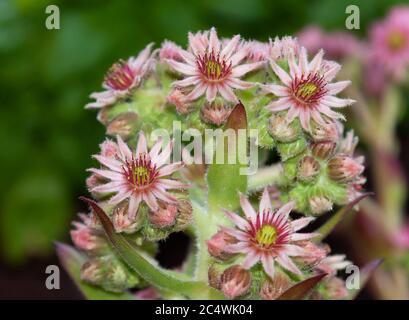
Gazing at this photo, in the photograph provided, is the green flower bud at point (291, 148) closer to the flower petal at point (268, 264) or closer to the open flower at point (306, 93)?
the open flower at point (306, 93)

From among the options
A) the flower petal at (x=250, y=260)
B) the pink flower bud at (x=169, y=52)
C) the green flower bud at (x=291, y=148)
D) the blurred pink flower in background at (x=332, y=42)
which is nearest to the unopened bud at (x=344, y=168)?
the green flower bud at (x=291, y=148)

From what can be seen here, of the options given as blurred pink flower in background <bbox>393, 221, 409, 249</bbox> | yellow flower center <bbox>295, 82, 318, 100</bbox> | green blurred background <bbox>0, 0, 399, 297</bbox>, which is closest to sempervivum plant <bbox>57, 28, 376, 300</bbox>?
yellow flower center <bbox>295, 82, 318, 100</bbox>

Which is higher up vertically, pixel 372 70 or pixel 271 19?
pixel 271 19

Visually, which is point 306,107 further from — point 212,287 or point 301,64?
point 212,287

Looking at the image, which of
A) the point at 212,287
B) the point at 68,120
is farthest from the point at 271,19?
the point at 212,287

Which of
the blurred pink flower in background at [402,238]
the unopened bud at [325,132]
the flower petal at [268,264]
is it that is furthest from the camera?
the blurred pink flower in background at [402,238]

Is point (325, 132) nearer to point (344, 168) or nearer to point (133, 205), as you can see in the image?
point (344, 168)

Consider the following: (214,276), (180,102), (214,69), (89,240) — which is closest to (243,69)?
(214,69)
